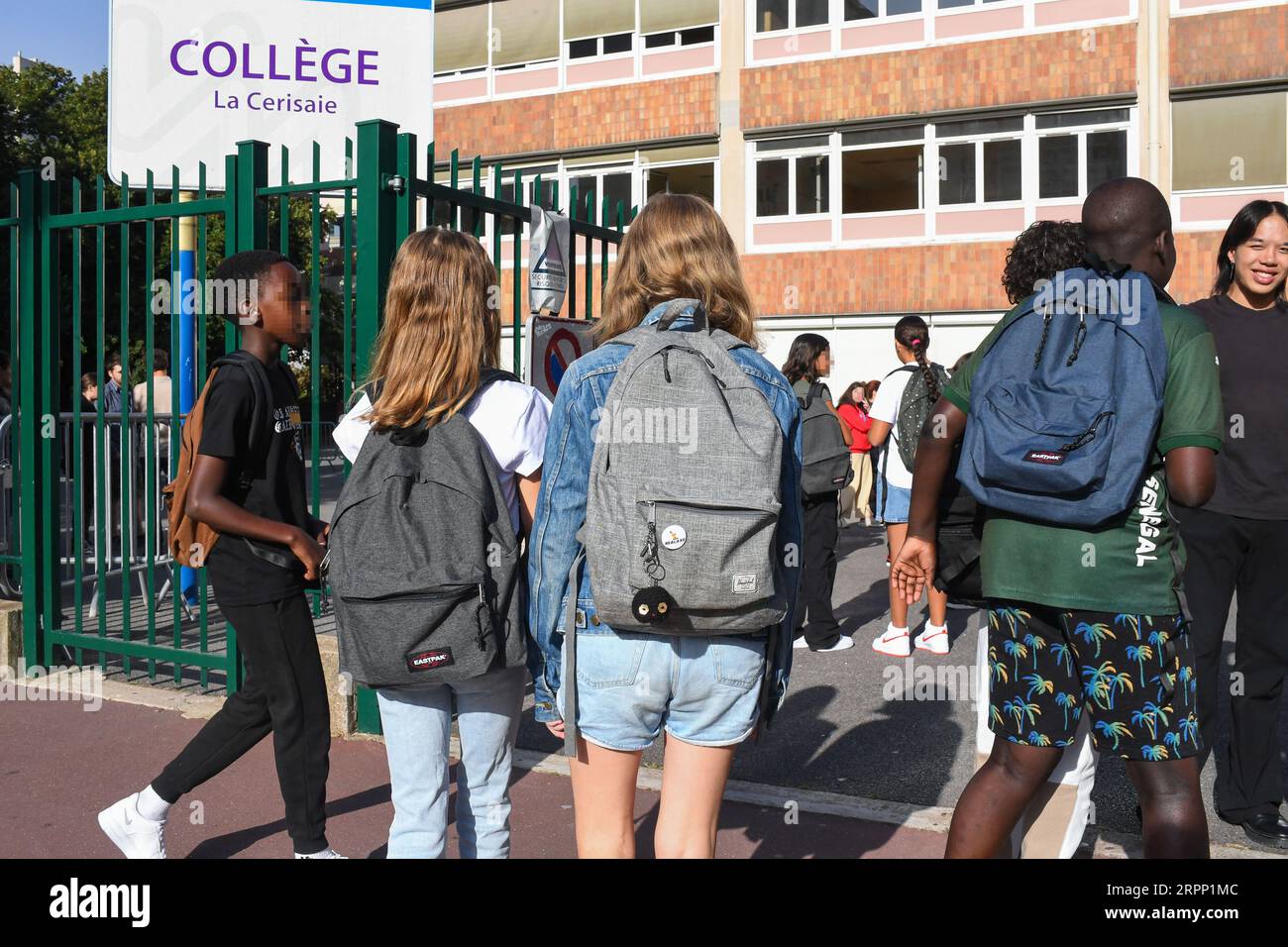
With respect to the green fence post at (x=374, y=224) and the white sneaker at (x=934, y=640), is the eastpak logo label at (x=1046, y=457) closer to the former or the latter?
the green fence post at (x=374, y=224)

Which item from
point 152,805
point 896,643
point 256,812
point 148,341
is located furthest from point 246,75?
point 152,805

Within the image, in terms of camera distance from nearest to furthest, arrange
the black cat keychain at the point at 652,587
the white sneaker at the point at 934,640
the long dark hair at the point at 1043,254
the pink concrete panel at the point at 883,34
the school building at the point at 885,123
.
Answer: the black cat keychain at the point at 652,587 → the long dark hair at the point at 1043,254 → the white sneaker at the point at 934,640 → the school building at the point at 885,123 → the pink concrete panel at the point at 883,34

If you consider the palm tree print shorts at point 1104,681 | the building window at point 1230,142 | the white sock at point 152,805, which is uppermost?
the building window at point 1230,142

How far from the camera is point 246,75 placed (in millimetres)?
9594

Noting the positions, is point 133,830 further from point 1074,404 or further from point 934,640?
point 934,640

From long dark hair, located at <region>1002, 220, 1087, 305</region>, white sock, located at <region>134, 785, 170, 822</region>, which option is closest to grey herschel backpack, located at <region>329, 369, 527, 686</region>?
white sock, located at <region>134, 785, 170, 822</region>

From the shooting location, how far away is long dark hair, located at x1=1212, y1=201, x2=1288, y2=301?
4207 mm

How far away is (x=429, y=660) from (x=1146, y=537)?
1603 millimetres

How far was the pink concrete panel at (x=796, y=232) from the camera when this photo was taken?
22.7 m

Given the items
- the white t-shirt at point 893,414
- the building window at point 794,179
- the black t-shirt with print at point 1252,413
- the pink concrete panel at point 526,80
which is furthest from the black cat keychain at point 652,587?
the pink concrete panel at point 526,80

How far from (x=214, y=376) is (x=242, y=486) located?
33 centimetres

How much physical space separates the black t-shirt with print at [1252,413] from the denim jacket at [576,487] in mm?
2224

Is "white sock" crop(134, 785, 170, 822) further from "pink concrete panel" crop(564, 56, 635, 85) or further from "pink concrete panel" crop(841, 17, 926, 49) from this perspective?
"pink concrete panel" crop(564, 56, 635, 85)

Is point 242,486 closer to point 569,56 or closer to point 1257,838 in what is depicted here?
point 1257,838
